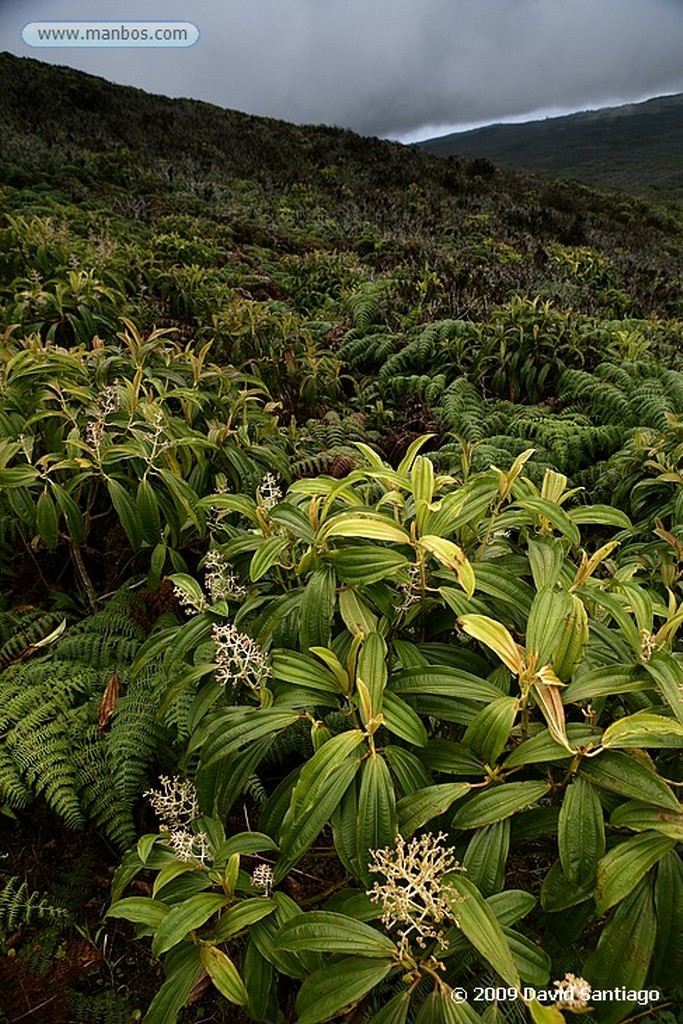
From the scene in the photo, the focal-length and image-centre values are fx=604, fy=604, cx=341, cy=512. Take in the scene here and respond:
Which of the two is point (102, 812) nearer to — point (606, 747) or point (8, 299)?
point (606, 747)

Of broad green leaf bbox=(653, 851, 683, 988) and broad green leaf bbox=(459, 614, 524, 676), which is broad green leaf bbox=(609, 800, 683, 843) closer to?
broad green leaf bbox=(653, 851, 683, 988)

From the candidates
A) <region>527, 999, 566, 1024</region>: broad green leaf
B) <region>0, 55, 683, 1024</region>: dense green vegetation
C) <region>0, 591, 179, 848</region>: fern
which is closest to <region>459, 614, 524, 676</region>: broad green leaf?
<region>0, 55, 683, 1024</region>: dense green vegetation

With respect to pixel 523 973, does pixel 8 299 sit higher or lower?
higher

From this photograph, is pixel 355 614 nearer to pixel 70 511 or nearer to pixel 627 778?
pixel 627 778

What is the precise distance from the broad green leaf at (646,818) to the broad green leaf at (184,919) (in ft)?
2.29

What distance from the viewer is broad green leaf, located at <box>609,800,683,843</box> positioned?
0.89 metres

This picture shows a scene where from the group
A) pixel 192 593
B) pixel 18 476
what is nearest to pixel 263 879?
pixel 192 593

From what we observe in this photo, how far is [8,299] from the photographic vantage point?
4.48 metres

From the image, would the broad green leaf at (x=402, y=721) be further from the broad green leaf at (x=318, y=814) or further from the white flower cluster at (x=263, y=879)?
the white flower cluster at (x=263, y=879)

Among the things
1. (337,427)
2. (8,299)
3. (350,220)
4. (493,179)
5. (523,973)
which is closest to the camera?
(523,973)

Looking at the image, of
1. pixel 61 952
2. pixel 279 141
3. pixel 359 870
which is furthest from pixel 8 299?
pixel 279 141

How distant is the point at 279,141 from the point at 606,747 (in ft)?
62.1

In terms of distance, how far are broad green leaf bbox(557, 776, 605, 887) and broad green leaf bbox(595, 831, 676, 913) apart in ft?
0.10

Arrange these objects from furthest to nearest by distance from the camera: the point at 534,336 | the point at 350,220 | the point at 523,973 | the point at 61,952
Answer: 1. the point at 350,220
2. the point at 534,336
3. the point at 61,952
4. the point at 523,973
